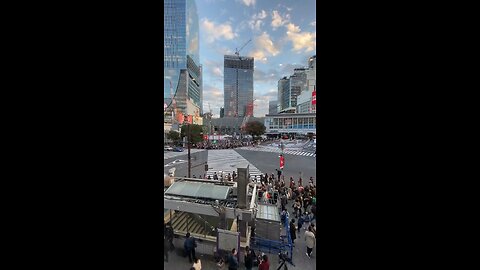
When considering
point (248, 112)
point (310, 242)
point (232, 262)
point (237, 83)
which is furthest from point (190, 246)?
point (237, 83)

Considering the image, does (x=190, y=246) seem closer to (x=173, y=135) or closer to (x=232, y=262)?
(x=232, y=262)

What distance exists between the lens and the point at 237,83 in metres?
44.6

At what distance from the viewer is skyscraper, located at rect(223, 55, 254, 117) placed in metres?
42.9

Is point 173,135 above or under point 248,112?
under

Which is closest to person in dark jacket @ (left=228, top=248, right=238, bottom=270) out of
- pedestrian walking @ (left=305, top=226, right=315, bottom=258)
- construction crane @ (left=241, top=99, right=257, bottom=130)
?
pedestrian walking @ (left=305, top=226, right=315, bottom=258)

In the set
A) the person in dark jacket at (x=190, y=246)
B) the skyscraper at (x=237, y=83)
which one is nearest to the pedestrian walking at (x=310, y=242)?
the person in dark jacket at (x=190, y=246)

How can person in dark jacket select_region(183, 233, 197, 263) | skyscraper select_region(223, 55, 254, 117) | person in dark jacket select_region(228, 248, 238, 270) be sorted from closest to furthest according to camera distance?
person in dark jacket select_region(228, 248, 238, 270) → person in dark jacket select_region(183, 233, 197, 263) → skyscraper select_region(223, 55, 254, 117)

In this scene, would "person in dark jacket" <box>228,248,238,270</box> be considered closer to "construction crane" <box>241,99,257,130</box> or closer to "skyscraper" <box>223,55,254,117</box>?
"construction crane" <box>241,99,257,130</box>

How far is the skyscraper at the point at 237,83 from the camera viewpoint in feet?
141
